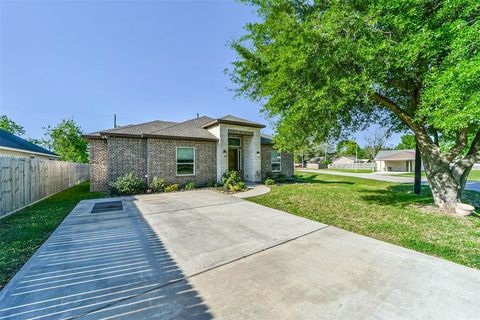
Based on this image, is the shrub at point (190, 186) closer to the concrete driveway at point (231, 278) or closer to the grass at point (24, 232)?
the grass at point (24, 232)

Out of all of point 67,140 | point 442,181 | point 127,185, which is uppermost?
point 67,140

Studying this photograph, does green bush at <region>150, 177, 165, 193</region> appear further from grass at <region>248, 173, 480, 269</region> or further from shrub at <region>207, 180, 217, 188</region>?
grass at <region>248, 173, 480, 269</region>

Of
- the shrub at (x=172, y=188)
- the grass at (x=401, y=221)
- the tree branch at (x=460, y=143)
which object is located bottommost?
the grass at (x=401, y=221)

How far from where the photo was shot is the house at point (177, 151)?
38.0ft

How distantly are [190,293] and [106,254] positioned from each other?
2.21 meters

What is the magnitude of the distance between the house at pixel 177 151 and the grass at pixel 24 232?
421 centimetres

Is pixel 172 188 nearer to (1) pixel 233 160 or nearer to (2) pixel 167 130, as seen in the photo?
(2) pixel 167 130

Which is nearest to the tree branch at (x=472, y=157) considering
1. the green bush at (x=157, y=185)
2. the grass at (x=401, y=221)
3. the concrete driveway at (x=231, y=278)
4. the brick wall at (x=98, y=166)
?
the grass at (x=401, y=221)

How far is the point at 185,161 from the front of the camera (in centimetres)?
1286

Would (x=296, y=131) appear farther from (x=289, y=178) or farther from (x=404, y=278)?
(x=289, y=178)

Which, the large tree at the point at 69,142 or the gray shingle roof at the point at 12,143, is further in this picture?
the large tree at the point at 69,142

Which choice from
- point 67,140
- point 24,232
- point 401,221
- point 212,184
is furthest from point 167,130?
point 67,140

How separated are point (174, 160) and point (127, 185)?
2986 millimetres

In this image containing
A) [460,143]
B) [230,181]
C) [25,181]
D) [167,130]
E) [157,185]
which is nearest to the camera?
[460,143]
